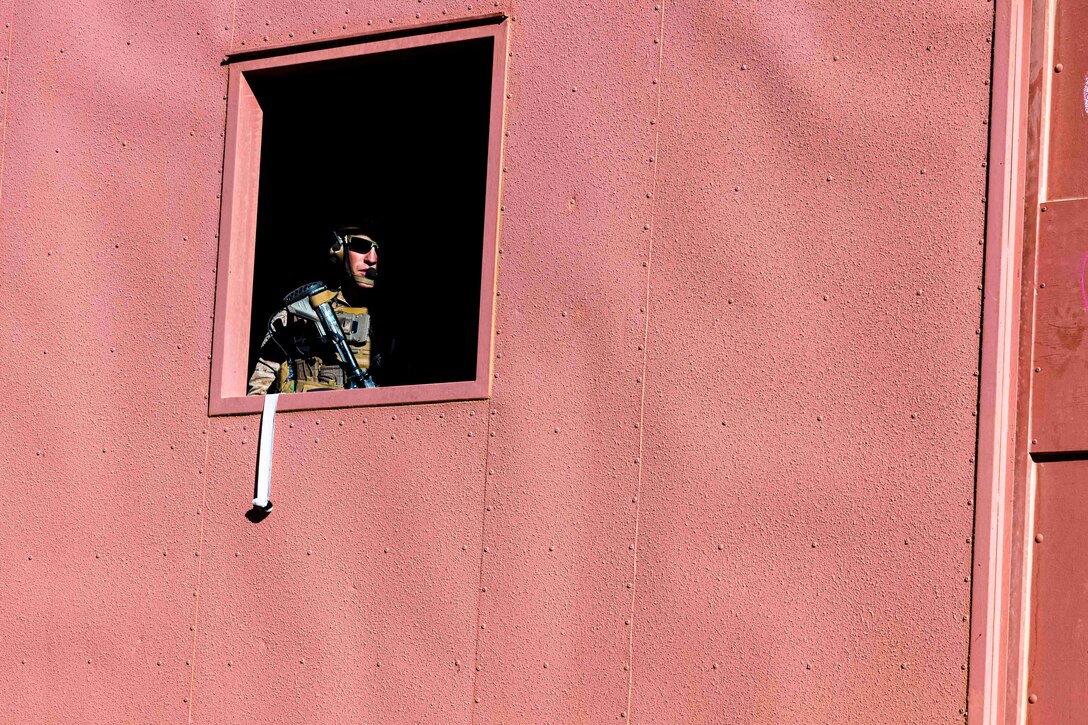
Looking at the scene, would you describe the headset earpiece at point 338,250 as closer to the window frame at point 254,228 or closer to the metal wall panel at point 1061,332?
the window frame at point 254,228

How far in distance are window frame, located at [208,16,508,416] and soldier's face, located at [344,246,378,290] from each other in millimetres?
873

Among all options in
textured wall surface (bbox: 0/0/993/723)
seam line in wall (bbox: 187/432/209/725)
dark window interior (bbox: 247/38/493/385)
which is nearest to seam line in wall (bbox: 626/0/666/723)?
textured wall surface (bbox: 0/0/993/723)

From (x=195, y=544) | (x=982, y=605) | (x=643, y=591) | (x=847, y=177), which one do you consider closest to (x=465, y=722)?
(x=643, y=591)

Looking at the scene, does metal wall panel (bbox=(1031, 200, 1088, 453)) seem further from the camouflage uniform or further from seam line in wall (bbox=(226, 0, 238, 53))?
seam line in wall (bbox=(226, 0, 238, 53))

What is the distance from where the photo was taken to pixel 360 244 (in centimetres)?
820

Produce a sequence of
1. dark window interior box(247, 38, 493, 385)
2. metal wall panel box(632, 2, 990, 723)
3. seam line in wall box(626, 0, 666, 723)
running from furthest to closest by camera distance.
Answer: dark window interior box(247, 38, 493, 385) < seam line in wall box(626, 0, 666, 723) < metal wall panel box(632, 2, 990, 723)

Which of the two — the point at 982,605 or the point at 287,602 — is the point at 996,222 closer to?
the point at 982,605

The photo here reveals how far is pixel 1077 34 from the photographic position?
600 cm

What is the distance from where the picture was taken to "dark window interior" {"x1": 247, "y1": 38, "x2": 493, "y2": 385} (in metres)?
9.73

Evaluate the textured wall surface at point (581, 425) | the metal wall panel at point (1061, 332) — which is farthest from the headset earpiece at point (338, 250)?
the metal wall panel at point (1061, 332)

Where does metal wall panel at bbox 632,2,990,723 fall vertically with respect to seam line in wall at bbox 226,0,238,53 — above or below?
below

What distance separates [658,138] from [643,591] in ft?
5.65

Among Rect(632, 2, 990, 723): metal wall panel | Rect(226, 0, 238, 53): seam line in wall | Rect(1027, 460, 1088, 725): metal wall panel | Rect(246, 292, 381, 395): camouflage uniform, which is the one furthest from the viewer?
Rect(246, 292, 381, 395): camouflage uniform

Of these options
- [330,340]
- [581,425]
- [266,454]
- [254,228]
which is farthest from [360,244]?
[581,425]
